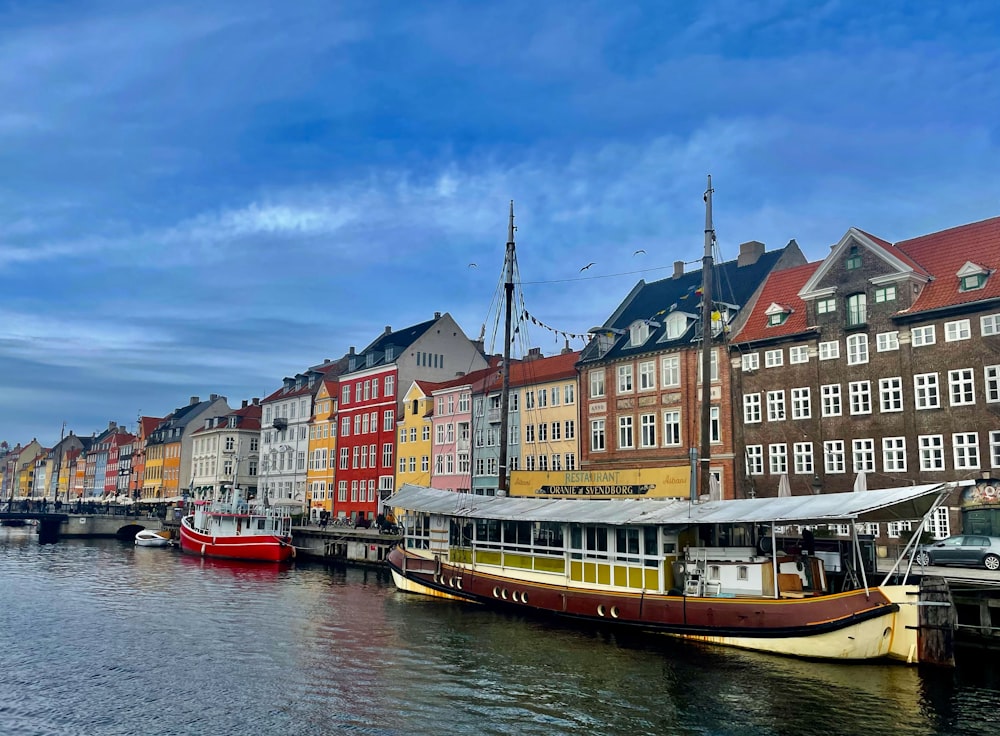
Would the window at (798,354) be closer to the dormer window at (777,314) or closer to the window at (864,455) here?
the dormer window at (777,314)

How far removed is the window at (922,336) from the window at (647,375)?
1625 centimetres

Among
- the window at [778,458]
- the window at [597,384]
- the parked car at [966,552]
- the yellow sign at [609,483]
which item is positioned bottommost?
the parked car at [966,552]

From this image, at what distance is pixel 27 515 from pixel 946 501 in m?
94.5

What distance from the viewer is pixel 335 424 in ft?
289

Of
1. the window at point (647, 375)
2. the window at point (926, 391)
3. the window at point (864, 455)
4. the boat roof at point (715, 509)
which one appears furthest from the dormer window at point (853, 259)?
the window at point (647, 375)

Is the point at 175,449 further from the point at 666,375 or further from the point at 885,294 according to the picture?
the point at 885,294

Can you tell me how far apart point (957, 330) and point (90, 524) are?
9483cm

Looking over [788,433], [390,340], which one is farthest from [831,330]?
[390,340]

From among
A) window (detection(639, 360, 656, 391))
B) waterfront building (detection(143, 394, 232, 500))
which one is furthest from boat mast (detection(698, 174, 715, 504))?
waterfront building (detection(143, 394, 232, 500))

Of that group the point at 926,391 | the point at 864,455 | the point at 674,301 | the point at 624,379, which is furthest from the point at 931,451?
the point at 674,301

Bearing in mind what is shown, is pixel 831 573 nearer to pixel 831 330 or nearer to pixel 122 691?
pixel 831 330

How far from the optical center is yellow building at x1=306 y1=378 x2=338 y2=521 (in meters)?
86.6

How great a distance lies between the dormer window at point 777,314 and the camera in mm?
47938

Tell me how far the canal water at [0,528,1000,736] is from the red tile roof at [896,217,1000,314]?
1959 centimetres
